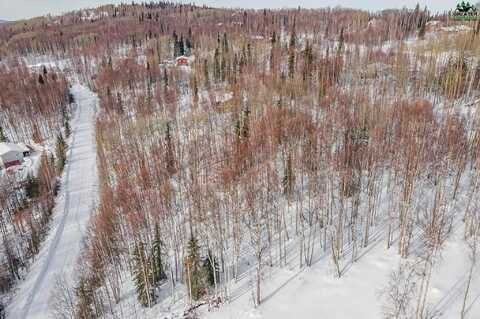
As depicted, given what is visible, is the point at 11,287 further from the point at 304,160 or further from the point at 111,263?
the point at 304,160

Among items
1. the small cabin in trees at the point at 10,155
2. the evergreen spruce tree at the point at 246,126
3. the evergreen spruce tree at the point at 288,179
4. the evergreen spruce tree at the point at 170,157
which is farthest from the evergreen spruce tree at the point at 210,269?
the small cabin in trees at the point at 10,155

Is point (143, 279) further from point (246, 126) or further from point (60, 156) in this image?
point (60, 156)

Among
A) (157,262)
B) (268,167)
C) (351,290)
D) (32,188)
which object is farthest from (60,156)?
(351,290)

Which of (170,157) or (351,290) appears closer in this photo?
(351,290)

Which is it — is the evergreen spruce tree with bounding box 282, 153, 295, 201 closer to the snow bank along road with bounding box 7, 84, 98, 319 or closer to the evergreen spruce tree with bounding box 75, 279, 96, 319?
the evergreen spruce tree with bounding box 75, 279, 96, 319

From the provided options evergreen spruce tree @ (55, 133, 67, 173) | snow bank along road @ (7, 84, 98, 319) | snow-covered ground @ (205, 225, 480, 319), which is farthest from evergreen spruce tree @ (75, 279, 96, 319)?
evergreen spruce tree @ (55, 133, 67, 173)
